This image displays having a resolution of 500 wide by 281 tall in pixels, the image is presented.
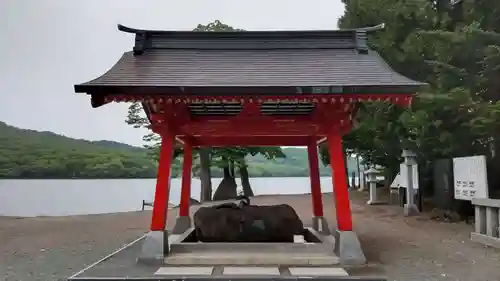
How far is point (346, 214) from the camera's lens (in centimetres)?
631

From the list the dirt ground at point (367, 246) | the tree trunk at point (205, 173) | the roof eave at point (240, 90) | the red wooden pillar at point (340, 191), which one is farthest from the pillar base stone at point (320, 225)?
the tree trunk at point (205, 173)

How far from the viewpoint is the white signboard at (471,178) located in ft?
29.0

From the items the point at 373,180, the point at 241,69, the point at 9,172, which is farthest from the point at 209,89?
the point at 9,172

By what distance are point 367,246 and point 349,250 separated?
203 cm

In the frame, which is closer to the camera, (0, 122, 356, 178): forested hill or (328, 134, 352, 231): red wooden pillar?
(328, 134, 352, 231): red wooden pillar

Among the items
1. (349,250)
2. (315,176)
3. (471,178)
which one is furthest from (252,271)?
(471,178)

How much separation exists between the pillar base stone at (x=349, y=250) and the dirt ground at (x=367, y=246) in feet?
0.87

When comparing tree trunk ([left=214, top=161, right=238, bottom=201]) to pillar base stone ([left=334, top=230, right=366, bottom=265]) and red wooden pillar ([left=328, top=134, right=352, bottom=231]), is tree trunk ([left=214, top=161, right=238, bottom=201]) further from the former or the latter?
pillar base stone ([left=334, top=230, right=366, bottom=265])

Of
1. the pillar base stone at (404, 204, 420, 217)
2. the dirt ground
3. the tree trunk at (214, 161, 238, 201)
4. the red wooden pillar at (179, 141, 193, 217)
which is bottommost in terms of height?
the tree trunk at (214, 161, 238, 201)

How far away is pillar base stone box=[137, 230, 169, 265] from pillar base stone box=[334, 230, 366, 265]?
2.51 metres

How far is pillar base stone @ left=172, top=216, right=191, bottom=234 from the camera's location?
8.86 metres

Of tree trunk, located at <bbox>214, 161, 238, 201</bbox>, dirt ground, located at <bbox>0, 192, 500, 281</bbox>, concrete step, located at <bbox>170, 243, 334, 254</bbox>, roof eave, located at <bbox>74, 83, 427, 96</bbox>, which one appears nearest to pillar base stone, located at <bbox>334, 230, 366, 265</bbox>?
dirt ground, located at <bbox>0, 192, 500, 281</bbox>

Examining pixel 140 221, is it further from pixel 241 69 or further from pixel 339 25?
pixel 339 25

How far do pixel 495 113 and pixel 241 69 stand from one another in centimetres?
411
